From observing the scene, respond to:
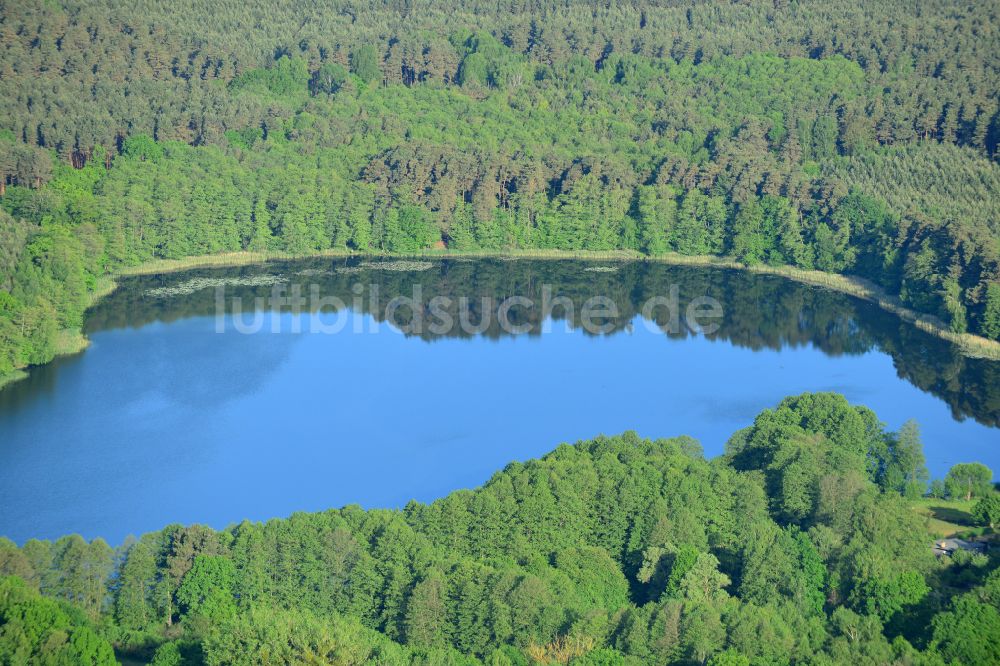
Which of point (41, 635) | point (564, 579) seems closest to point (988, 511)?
point (564, 579)

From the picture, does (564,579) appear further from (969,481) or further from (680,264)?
(680,264)

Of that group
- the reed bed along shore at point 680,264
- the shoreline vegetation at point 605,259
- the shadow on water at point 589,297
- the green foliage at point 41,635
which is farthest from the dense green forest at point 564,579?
the shoreline vegetation at point 605,259

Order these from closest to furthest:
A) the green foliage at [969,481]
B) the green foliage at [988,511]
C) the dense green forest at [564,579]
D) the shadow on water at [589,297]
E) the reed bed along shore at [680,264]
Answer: the dense green forest at [564,579] < the green foliage at [988,511] < the green foliage at [969,481] < the shadow on water at [589,297] < the reed bed along shore at [680,264]

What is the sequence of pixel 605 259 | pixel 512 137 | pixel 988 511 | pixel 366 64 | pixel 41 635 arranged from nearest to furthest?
pixel 41 635, pixel 988 511, pixel 605 259, pixel 512 137, pixel 366 64

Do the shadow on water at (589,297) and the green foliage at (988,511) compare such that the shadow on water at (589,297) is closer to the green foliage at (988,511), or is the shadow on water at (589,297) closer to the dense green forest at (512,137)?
the dense green forest at (512,137)

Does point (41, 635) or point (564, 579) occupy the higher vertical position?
point (41, 635)

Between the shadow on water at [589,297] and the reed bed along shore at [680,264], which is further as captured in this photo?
the reed bed along shore at [680,264]
